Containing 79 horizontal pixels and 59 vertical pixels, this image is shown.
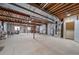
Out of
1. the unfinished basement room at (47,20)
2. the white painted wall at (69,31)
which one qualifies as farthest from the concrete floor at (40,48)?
the white painted wall at (69,31)

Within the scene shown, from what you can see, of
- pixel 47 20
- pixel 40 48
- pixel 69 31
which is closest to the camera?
pixel 40 48

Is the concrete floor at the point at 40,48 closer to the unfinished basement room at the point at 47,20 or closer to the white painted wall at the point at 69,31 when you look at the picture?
the unfinished basement room at the point at 47,20

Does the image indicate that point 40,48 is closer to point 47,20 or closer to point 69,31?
point 47,20

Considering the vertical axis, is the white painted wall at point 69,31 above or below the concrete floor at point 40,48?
above

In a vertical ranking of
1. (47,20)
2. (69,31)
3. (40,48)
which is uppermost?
(47,20)

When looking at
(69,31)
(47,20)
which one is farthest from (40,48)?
(69,31)

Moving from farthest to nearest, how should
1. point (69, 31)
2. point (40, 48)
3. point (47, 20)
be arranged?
point (47, 20) < point (69, 31) < point (40, 48)

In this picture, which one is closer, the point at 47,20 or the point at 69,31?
the point at 69,31

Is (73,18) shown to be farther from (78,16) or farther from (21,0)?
(21,0)

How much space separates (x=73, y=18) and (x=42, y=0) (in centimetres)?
578

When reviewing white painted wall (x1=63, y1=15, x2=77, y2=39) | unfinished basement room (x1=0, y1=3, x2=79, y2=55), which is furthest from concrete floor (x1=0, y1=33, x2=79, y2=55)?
white painted wall (x1=63, y1=15, x2=77, y2=39)

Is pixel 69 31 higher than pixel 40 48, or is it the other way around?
pixel 69 31

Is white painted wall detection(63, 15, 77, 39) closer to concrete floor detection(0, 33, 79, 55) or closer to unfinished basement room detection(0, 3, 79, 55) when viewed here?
unfinished basement room detection(0, 3, 79, 55)
